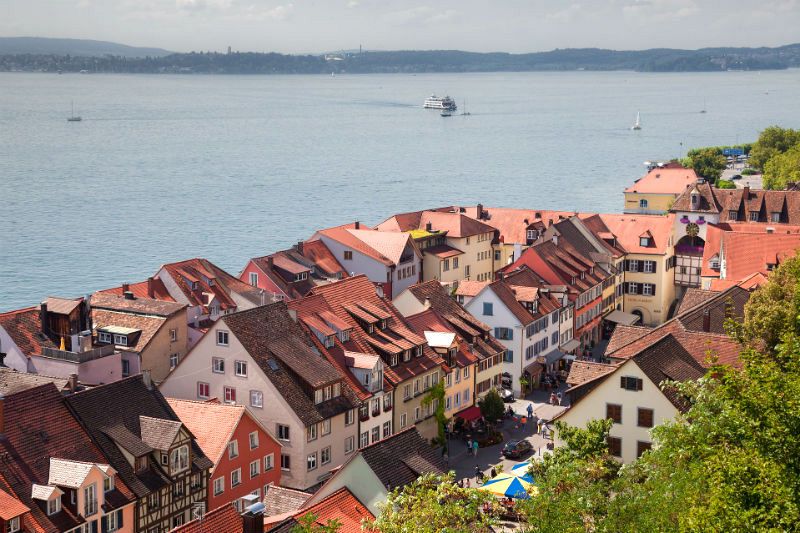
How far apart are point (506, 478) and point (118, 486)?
17.2m

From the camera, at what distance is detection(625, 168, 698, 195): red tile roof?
140m

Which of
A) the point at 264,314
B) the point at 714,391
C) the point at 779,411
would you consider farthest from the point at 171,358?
the point at 779,411

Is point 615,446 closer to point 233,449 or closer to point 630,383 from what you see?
point 630,383

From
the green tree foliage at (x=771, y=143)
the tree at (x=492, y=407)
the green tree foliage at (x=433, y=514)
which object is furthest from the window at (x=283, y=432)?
the green tree foliage at (x=771, y=143)

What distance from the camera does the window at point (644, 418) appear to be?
5272 centimetres

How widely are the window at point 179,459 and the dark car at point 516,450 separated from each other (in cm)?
2046

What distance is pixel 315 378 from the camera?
192 ft

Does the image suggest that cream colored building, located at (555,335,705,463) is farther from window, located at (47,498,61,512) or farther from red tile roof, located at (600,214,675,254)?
red tile roof, located at (600,214,675,254)

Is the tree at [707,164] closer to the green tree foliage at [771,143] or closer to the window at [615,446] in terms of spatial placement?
the green tree foliage at [771,143]

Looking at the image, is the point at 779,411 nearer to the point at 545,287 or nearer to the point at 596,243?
the point at 545,287

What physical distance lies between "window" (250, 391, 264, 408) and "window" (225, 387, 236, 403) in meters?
1.08

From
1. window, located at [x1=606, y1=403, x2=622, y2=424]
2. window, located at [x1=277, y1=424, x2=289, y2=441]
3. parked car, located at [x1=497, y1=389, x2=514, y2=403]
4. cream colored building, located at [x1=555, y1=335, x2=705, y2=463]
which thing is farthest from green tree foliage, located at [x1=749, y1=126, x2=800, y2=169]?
window, located at [x1=277, y1=424, x2=289, y2=441]


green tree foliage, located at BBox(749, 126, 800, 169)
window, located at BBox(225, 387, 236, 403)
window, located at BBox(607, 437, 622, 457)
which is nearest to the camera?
window, located at BBox(607, 437, 622, 457)

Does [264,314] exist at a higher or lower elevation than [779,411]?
lower
